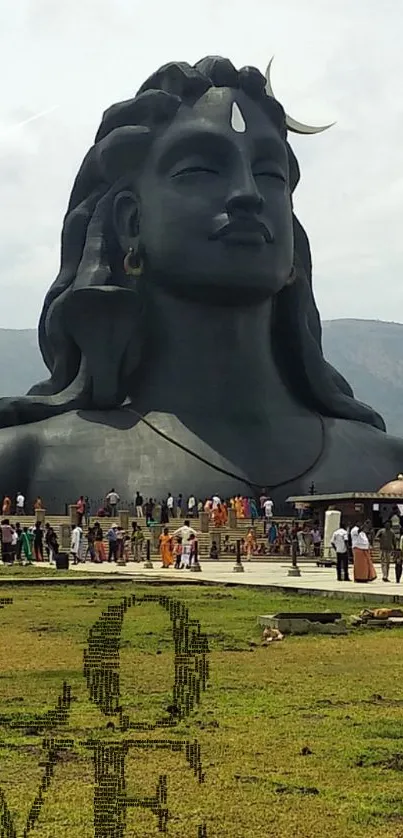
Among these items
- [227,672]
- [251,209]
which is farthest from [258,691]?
[251,209]

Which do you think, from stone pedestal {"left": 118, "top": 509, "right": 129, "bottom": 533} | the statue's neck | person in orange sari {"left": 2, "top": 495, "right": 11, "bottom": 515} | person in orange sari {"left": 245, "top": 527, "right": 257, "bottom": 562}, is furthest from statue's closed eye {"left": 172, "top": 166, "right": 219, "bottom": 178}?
person in orange sari {"left": 245, "top": 527, "right": 257, "bottom": 562}

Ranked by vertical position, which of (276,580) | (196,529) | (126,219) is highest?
(126,219)

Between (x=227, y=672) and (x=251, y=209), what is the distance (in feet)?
92.0

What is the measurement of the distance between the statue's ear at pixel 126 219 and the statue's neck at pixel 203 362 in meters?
1.89

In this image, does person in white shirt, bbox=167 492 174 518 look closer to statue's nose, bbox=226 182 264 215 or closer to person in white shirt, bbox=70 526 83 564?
person in white shirt, bbox=70 526 83 564

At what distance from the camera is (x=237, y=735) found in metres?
6.16

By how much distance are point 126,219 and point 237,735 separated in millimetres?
32676

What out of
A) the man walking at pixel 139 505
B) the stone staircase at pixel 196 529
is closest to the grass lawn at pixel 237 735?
the stone staircase at pixel 196 529

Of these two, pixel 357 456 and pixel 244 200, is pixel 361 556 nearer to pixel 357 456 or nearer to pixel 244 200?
pixel 244 200

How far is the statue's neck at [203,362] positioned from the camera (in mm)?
37312

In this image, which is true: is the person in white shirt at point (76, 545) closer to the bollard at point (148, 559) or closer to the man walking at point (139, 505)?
the bollard at point (148, 559)

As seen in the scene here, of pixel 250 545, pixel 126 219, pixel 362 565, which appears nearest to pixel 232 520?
pixel 250 545

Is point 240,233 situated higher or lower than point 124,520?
higher

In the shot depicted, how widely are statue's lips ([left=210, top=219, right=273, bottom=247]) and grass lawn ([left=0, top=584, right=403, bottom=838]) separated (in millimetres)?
25090
